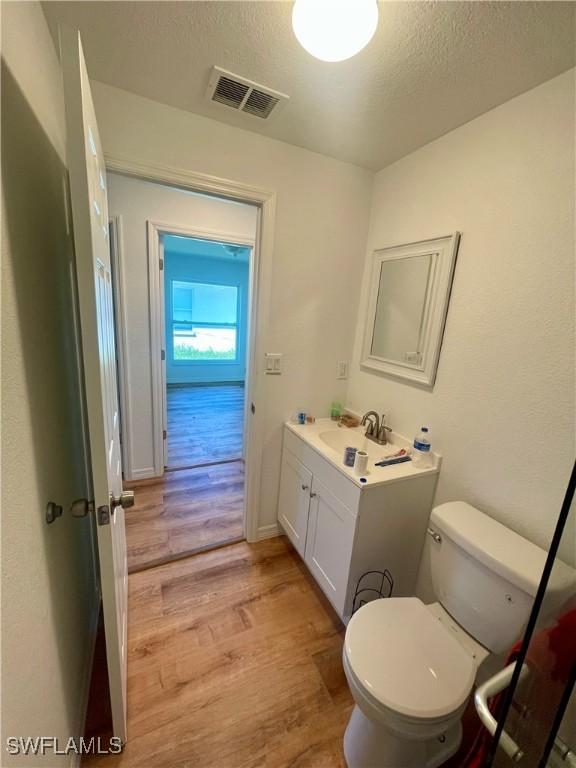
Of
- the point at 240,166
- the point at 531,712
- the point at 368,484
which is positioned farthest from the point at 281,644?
the point at 240,166

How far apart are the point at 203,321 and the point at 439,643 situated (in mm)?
5786

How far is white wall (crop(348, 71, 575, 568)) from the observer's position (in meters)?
1.08

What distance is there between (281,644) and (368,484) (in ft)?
3.00

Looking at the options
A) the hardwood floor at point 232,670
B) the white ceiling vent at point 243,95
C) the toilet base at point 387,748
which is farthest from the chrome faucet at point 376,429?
the white ceiling vent at point 243,95

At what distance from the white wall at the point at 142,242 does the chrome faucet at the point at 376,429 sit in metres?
1.87

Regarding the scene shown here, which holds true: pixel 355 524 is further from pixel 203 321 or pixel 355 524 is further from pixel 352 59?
pixel 203 321

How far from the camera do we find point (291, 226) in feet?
5.87

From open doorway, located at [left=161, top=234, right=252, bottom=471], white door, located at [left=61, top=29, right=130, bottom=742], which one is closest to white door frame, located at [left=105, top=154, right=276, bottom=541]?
white door, located at [left=61, top=29, right=130, bottom=742]

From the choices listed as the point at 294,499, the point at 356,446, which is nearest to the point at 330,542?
the point at 294,499

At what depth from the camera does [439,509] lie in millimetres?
1314

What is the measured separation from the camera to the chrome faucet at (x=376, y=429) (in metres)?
1.80

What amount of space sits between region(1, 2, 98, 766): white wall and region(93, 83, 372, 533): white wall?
0.38 meters

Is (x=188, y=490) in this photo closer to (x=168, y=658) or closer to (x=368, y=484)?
(x=168, y=658)

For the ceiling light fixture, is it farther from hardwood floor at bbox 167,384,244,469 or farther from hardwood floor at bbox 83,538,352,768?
hardwood floor at bbox 167,384,244,469
